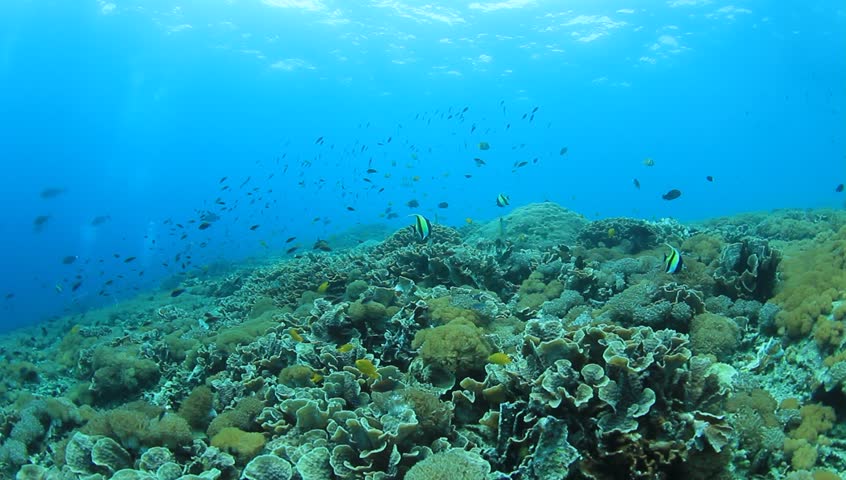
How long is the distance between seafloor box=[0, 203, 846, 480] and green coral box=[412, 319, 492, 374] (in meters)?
0.02

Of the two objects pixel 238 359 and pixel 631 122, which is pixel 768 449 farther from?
pixel 631 122

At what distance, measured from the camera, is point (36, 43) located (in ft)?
190

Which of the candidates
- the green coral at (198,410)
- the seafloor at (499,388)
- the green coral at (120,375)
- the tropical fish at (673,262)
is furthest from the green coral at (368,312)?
the tropical fish at (673,262)

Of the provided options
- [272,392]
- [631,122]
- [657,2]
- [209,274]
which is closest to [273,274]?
[272,392]

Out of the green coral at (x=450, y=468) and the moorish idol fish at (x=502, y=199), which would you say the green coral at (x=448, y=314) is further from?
the moorish idol fish at (x=502, y=199)

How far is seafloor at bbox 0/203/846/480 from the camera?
3.06m

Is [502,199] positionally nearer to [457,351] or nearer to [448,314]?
[448,314]

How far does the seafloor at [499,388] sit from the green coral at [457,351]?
16 mm

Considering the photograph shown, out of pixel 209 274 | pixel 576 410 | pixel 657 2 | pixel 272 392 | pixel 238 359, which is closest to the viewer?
pixel 576 410

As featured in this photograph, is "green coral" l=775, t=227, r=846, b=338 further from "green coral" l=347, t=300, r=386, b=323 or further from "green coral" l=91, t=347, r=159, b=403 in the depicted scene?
"green coral" l=91, t=347, r=159, b=403

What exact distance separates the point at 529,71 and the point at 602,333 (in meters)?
59.7

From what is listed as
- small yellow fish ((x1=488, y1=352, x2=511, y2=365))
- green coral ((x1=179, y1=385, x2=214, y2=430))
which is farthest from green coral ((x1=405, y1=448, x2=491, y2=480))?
green coral ((x1=179, y1=385, x2=214, y2=430))

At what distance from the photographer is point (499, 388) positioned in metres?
3.74

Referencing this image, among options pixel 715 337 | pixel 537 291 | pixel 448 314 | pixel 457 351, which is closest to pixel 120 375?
pixel 448 314
